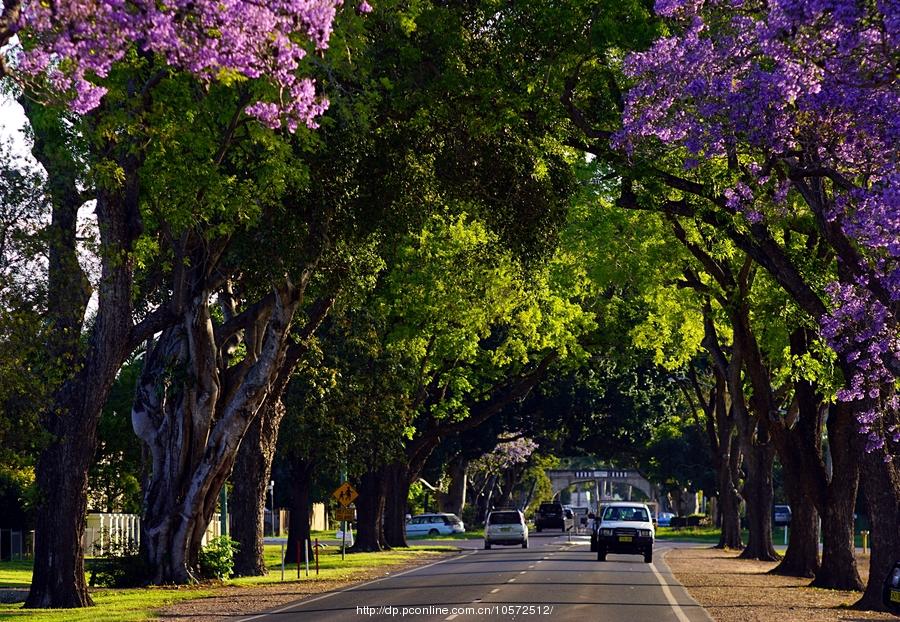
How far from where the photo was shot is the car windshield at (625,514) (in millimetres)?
45625

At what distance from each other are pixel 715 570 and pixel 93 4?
32.1m

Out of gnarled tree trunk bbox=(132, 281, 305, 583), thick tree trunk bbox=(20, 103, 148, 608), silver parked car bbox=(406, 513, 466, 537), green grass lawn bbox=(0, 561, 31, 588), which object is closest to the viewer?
thick tree trunk bbox=(20, 103, 148, 608)

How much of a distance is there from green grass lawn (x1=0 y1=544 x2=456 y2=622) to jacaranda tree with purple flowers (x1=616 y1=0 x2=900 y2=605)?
1172cm

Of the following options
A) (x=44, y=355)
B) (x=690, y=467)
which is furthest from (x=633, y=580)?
(x=690, y=467)

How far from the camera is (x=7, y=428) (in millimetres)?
22344

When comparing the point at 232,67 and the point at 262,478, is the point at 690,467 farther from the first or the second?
the point at 232,67

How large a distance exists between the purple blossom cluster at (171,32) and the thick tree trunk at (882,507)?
15.0 m

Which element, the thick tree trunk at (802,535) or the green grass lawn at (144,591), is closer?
the green grass lawn at (144,591)

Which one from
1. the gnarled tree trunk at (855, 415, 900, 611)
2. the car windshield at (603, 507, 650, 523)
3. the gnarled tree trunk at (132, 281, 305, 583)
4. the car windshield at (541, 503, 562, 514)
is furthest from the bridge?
the gnarled tree trunk at (855, 415, 900, 611)

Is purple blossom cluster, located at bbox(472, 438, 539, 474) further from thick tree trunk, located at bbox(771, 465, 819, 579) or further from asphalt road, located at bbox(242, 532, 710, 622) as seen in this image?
asphalt road, located at bbox(242, 532, 710, 622)

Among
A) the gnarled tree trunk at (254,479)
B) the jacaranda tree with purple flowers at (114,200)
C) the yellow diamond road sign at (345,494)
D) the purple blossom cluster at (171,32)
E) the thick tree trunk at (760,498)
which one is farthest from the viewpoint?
the thick tree trunk at (760,498)

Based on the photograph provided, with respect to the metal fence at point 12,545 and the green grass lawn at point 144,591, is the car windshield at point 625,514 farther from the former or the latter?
the metal fence at point 12,545

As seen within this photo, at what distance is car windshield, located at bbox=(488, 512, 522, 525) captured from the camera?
6047 cm

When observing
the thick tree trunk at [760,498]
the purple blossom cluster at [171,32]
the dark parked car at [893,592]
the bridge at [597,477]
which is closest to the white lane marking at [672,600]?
the dark parked car at [893,592]
